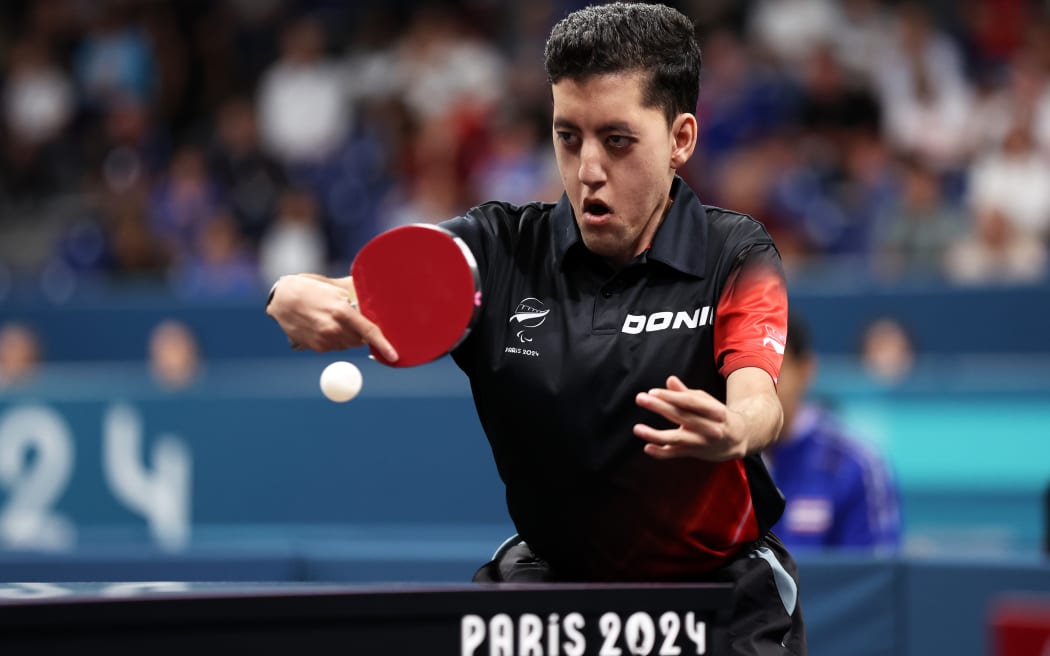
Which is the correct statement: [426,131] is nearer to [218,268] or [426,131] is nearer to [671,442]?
[218,268]

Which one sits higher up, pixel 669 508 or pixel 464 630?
pixel 669 508

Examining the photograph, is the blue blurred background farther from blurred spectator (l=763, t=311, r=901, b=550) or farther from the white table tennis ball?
the white table tennis ball

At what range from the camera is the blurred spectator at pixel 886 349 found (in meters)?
8.77

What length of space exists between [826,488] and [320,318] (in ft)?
11.7

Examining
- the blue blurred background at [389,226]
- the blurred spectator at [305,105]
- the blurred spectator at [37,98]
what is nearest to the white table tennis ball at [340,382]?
the blue blurred background at [389,226]

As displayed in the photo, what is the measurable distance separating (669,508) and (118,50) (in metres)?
12.4

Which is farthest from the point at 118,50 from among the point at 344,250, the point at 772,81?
the point at 772,81

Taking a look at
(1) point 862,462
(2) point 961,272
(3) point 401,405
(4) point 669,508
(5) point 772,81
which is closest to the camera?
(4) point 669,508

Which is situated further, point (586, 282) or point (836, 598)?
point (836, 598)

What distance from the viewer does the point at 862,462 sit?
5.84 m

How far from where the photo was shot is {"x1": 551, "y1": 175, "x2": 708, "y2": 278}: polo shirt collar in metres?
2.96

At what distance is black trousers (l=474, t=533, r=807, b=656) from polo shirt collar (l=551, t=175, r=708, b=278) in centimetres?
61

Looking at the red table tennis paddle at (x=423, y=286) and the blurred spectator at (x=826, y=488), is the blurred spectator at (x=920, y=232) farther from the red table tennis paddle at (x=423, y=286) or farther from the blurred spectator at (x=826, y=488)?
the red table tennis paddle at (x=423, y=286)

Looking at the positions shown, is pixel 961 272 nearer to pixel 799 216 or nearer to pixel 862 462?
pixel 799 216
